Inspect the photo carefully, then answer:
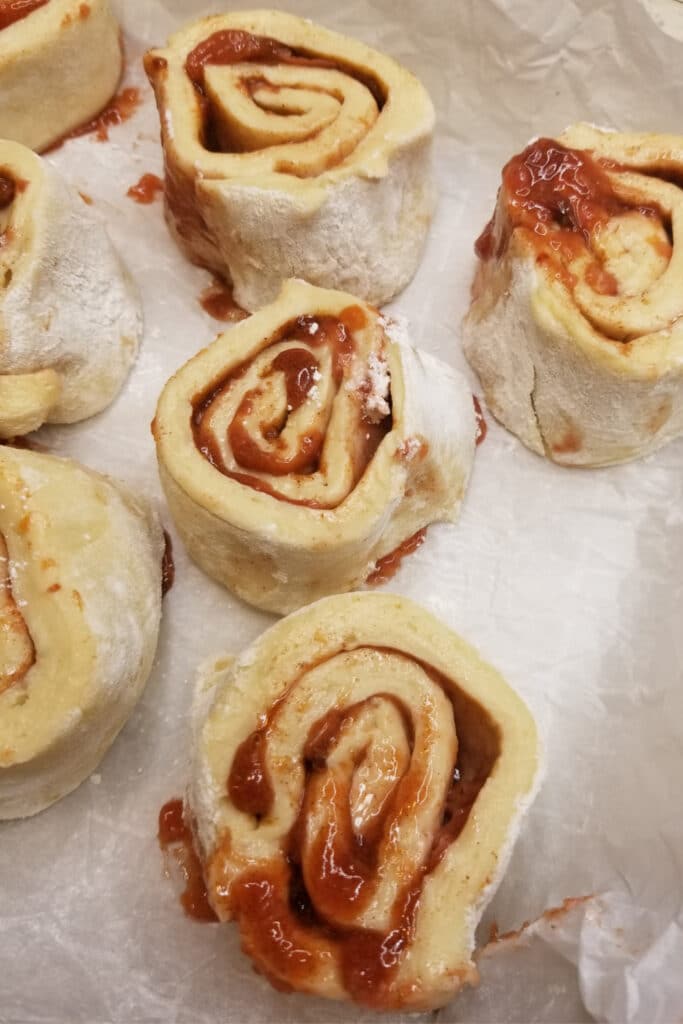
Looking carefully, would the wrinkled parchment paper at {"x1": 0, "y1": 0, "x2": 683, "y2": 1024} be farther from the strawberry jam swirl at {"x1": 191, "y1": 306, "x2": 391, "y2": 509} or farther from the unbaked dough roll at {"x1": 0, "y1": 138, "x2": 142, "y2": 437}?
the strawberry jam swirl at {"x1": 191, "y1": 306, "x2": 391, "y2": 509}

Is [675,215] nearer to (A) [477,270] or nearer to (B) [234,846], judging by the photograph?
(A) [477,270]

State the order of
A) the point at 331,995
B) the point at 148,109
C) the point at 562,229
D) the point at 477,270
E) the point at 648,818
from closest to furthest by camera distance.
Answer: the point at 331,995 < the point at 648,818 < the point at 562,229 < the point at 477,270 < the point at 148,109

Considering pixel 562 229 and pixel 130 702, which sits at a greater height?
pixel 562 229

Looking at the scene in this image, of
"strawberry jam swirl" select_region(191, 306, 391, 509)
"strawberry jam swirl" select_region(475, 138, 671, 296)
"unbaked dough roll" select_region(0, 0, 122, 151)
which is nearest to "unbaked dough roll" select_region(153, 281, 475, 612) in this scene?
"strawberry jam swirl" select_region(191, 306, 391, 509)

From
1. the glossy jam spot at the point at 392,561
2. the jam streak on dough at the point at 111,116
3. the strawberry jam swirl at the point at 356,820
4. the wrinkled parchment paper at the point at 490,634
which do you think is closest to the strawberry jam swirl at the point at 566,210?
the wrinkled parchment paper at the point at 490,634

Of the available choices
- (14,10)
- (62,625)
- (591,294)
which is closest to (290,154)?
(591,294)

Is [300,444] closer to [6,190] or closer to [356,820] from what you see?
[356,820]

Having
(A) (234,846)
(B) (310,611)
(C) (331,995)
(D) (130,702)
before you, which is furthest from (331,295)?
(C) (331,995)
